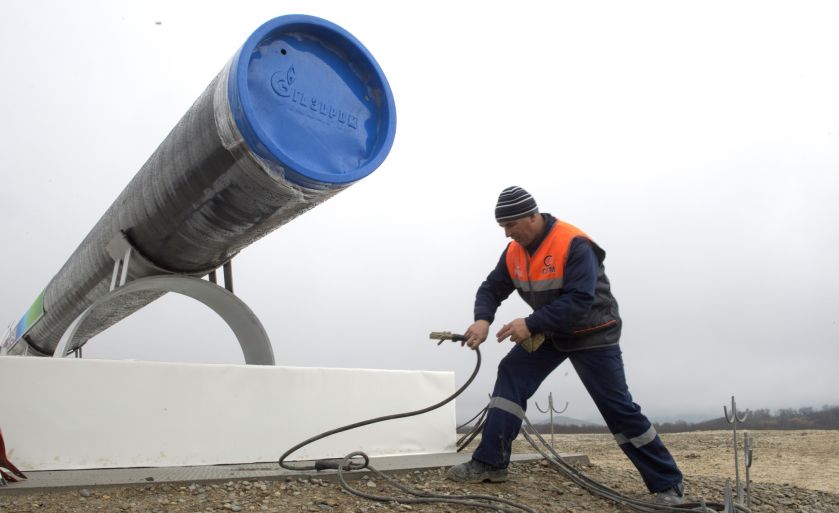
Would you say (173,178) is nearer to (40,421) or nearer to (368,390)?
(40,421)

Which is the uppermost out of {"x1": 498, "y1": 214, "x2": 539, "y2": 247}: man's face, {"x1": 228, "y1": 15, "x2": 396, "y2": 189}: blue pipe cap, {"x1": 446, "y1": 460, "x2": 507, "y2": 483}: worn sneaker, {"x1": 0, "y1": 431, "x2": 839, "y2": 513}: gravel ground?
{"x1": 228, "y1": 15, "x2": 396, "y2": 189}: blue pipe cap

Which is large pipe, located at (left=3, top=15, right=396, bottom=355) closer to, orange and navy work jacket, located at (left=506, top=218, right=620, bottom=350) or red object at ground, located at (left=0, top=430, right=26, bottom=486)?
orange and navy work jacket, located at (left=506, top=218, right=620, bottom=350)

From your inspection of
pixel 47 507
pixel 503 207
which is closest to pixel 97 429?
pixel 47 507

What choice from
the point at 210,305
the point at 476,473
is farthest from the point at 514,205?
the point at 210,305

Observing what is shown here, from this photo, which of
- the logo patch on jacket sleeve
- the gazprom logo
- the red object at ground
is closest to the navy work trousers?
the logo patch on jacket sleeve

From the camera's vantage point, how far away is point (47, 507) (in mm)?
2730

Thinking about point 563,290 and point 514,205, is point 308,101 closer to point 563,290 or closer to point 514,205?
point 514,205

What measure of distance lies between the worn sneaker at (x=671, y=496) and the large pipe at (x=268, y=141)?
230 cm

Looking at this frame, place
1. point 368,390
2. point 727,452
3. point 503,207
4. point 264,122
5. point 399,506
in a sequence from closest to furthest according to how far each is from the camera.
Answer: point 399,506, point 264,122, point 503,207, point 368,390, point 727,452

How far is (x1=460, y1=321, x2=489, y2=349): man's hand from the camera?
144 inches

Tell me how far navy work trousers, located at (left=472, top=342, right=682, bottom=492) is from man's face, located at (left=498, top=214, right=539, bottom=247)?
0.61m

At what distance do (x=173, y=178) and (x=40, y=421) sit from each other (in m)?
1.51

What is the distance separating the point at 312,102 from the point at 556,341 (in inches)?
73.5

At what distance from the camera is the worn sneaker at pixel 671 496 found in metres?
3.35
